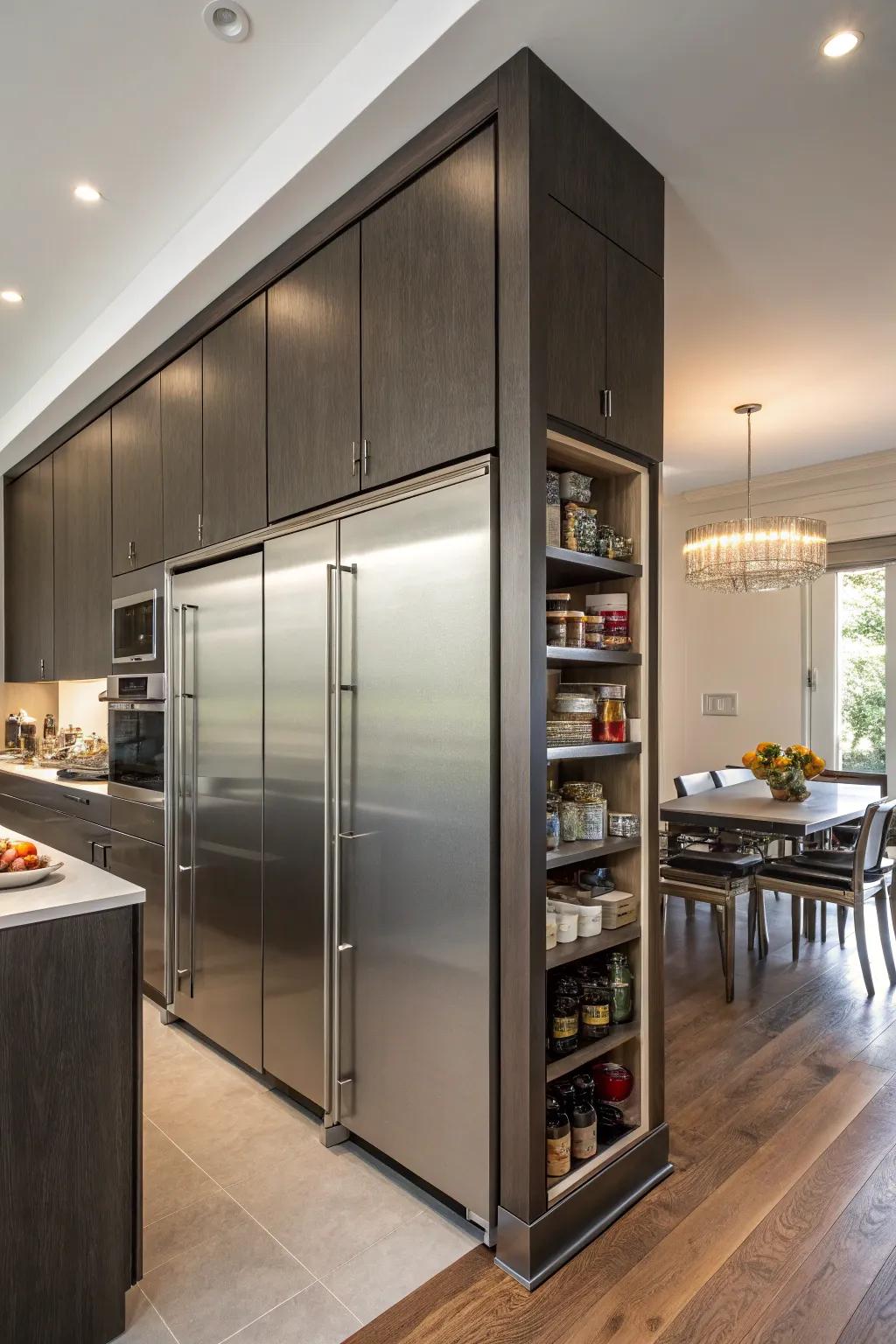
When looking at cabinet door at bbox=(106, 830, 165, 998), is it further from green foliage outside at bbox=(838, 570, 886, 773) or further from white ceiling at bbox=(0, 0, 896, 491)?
green foliage outside at bbox=(838, 570, 886, 773)

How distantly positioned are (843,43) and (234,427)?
2.05 metres

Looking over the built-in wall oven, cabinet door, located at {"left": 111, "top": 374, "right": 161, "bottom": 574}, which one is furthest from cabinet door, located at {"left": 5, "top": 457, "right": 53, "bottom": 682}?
the built-in wall oven

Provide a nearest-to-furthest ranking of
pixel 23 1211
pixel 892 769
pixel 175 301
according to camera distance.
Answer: pixel 23 1211
pixel 175 301
pixel 892 769

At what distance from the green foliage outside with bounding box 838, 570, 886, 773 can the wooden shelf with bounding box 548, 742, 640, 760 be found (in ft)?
12.8

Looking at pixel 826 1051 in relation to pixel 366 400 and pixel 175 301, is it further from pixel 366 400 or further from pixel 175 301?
pixel 175 301

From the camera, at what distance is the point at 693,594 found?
6.31 metres

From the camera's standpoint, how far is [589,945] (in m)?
1.98

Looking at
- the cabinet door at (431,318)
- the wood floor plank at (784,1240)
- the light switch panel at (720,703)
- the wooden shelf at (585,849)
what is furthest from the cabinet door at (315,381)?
the light switch panel at (720,703)

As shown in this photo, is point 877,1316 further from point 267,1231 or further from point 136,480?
point 136,480

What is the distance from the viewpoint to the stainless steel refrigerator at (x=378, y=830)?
190cm

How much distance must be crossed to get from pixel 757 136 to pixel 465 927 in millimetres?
2201

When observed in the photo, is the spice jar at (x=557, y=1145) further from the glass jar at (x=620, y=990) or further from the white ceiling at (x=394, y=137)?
the white ceiling at (x=394, y=137)

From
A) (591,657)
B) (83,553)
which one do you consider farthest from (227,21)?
(83,553)

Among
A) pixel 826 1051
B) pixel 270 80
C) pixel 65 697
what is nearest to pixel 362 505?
pixel 270 80
